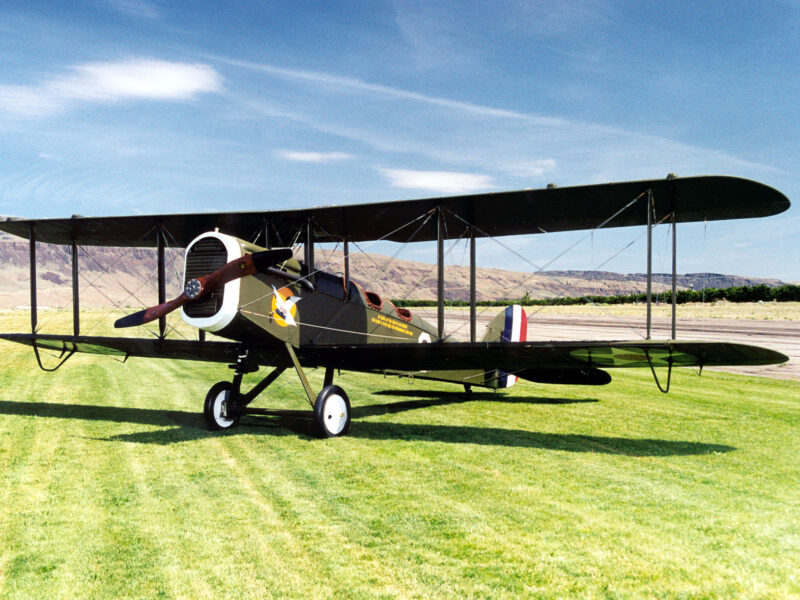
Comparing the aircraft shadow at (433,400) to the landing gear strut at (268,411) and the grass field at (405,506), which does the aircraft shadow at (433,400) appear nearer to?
the grass field at (405,506)

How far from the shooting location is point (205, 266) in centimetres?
750

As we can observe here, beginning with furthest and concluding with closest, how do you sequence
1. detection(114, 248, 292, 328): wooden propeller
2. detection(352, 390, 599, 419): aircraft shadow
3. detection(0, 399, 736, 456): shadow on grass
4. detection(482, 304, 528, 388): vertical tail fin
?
detection(482, 304, 528, 388): vertical tail fin
detection(352, 390, 599, 419): aircraft shadow
detection(0, 399, 736, 456): shadow on grass
detection(114, 248, 292, 328): wooden propeller

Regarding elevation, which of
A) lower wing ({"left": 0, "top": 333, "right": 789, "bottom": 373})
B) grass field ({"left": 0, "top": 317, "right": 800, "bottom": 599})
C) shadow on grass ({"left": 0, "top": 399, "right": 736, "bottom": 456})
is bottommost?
shadow on grass ({"left": 0, "top": 399, "right": 736, "bottom": 456})

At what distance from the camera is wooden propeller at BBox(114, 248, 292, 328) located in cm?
725

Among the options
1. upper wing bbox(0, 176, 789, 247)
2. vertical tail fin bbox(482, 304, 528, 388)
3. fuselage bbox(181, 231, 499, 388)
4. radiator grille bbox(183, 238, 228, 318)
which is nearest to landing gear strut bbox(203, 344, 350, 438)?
fuselage bbox(181, 231, 499, 388)

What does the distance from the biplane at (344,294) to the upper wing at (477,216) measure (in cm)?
3

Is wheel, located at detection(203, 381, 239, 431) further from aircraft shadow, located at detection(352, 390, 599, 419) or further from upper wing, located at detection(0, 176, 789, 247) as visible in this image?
upper wing, located at detection(0, 176, 789, 247)

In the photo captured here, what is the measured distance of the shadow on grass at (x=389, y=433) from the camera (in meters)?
7.49

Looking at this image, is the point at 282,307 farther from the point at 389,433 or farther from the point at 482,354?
the point at 482,354

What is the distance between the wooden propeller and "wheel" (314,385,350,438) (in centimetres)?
192

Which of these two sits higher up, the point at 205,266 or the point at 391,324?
the point at 205,266

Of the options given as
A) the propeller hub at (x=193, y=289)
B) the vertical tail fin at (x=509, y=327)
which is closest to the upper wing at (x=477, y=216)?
the vertical tail fin at (x=509, y=327)

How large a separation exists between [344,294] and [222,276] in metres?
2.41

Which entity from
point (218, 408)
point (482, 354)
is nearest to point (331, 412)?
point (218, 408)
